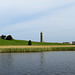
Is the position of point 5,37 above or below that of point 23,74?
above

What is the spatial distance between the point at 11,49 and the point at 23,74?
28.9 meters

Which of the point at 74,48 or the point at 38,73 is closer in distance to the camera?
the point at 38,73

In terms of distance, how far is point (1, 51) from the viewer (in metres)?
44.8

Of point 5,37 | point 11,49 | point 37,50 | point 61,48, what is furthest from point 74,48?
point 5,37

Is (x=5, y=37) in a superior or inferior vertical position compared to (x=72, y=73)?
superior

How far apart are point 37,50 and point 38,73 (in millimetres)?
29766

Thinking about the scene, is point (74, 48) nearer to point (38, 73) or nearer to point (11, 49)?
point (11, 49)

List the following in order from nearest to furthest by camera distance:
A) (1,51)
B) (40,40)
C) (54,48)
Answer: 1. (1,51)
2. (54,48)
3. (40,40)

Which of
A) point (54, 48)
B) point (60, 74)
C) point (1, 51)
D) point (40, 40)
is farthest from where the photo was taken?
point (40, 40)

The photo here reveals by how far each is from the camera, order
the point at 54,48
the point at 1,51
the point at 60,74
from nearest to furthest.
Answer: the point at 60,74 < the point at 1,51 < the point at 54,48

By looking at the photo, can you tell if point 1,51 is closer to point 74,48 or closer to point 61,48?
point 61,48

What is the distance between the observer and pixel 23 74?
16.7m

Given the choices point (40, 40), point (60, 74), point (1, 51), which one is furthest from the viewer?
point (40, 40)

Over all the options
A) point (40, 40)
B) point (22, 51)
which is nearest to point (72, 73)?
point (22, 51)
